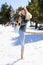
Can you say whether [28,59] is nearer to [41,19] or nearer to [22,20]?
[22,20]

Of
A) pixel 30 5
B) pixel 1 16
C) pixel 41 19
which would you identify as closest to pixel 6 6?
pixel 1 16

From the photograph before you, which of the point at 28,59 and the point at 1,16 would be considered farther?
the point at 1,16

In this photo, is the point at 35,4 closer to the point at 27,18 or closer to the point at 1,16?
the point at 1,16

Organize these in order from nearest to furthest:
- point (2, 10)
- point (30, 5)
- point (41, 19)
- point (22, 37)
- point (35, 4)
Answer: point (22, 37)
point (41, 19)
point (35, 4)
point (30, 5)
point (2, 10)

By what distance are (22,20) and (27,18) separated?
20 cm

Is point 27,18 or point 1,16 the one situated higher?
point 27,18

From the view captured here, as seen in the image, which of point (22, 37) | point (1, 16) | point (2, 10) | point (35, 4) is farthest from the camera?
point (2, 10)

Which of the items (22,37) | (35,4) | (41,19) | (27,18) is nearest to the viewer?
(27,18)

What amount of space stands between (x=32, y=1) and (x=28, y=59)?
60683 mm

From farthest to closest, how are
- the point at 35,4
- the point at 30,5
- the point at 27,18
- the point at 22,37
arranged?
the point at 30,5 < the point at 35,4 < the point at 22,37 < the point at 27,18

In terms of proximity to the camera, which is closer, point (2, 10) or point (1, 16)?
point (1, 16)

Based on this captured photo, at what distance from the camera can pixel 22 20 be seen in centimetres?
723

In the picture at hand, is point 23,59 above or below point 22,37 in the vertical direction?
below

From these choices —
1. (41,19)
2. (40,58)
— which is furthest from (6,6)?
(40,58)
